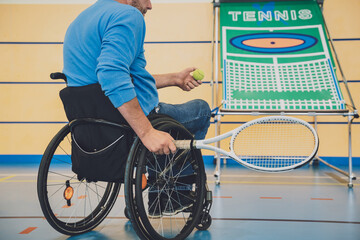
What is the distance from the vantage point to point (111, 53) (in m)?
1.10

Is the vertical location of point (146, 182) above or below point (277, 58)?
below

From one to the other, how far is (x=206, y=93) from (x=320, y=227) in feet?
7.73

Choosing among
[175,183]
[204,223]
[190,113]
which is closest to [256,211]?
[204,223]

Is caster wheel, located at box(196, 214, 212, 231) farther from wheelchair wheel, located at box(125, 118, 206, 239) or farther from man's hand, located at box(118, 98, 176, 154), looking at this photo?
man's hand, located at box(118, 98, 176, 154)

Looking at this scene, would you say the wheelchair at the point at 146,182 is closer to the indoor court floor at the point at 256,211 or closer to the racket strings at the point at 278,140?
the indoor court floor at the point at 256,211

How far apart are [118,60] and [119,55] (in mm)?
22

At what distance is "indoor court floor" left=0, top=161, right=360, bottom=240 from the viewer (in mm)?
1487

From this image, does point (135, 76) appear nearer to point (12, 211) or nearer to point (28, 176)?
point (12, 211)

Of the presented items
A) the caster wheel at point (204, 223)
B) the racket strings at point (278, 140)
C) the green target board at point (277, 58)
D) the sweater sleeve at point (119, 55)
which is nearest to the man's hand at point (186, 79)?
the sweater sleeve at point (119, 55)

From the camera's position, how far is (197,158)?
1.42 meters

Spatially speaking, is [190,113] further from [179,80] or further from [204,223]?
[204,223]

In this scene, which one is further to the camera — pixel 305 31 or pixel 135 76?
pixel 305 31

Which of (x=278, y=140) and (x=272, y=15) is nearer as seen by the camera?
(x=272, y=15)

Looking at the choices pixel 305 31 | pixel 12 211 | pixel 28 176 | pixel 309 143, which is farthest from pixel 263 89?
pixel 28 176
